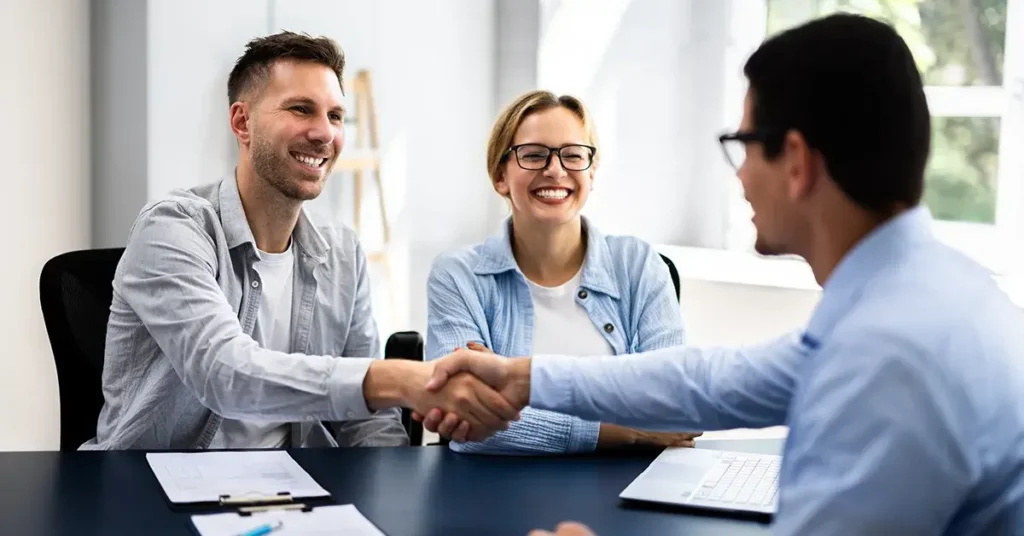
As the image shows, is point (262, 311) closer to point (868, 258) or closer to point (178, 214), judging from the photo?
point (178, 214)

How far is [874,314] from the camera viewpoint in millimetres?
1062

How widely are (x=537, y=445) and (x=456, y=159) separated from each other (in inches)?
102

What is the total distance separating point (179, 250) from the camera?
207cm

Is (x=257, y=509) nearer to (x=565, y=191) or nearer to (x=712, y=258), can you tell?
(x=565, y=191)

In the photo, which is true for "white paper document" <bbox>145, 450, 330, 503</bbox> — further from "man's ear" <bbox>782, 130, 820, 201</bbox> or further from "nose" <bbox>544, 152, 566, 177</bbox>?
"nose" <bbox>544, 152, 566, 177</bbox>

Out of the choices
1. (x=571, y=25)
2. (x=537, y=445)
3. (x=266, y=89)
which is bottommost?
(x=537, y=445)

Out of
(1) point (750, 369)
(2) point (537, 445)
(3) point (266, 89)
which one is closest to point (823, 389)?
(1) point (750, 369)

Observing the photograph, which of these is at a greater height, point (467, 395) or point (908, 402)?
point (908, 402)

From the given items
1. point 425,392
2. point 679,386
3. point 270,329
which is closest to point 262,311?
point 270,329

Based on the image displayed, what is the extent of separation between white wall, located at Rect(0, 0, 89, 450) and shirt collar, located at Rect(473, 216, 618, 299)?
1625mm

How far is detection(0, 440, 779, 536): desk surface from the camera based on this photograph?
150cm

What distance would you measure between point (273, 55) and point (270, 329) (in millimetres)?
588

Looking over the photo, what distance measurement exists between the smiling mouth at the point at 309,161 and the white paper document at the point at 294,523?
3.23 ft

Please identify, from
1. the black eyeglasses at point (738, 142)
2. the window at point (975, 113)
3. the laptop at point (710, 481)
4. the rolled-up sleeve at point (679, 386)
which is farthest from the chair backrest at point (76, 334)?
the window at point (975, 113)
